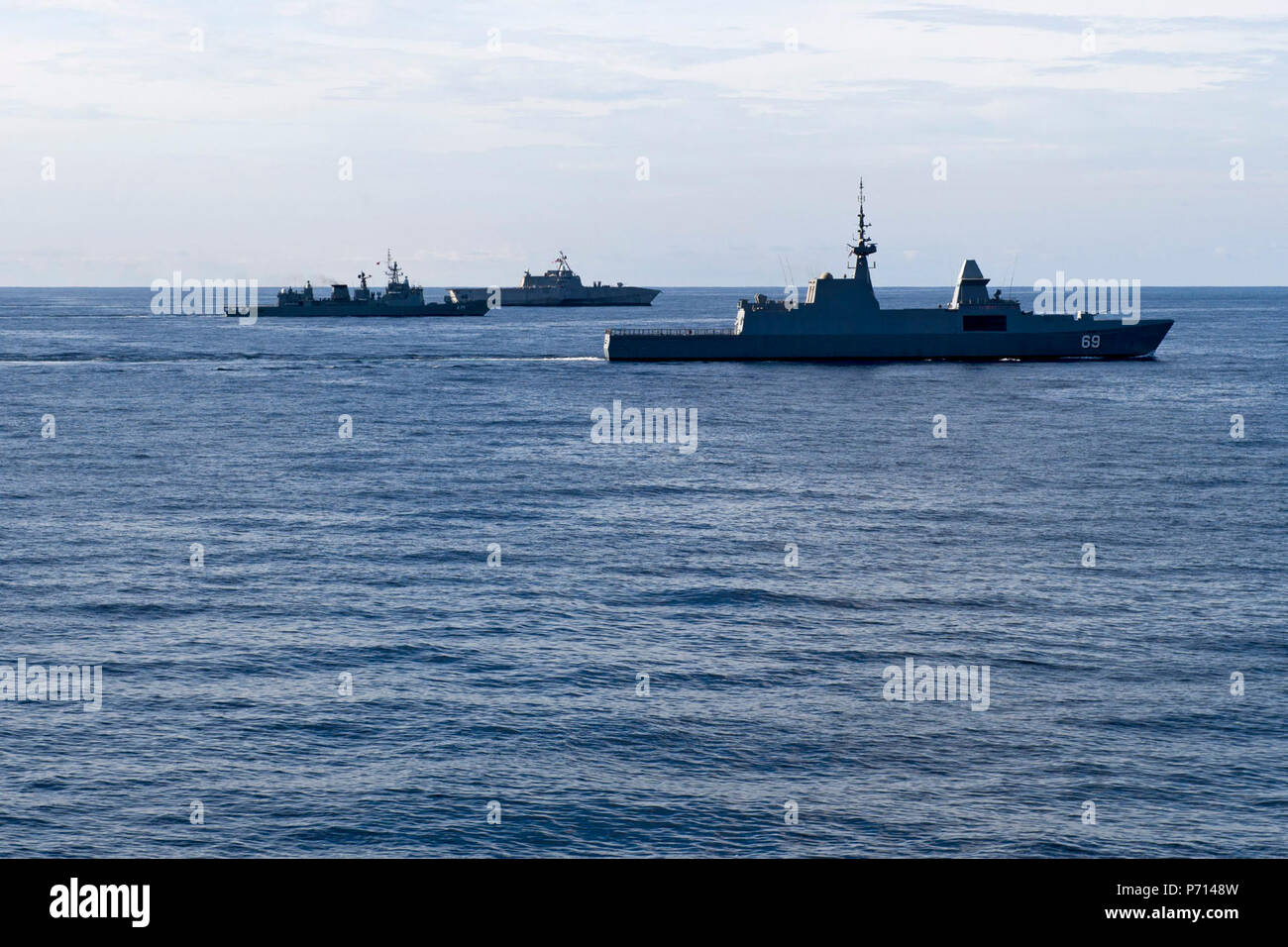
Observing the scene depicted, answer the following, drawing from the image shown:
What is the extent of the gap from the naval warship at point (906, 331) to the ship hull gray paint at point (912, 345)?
0.10 meters

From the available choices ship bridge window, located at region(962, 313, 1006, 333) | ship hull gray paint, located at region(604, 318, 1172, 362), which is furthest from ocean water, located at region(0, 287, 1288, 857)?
ship hull gray paint, located at region(604, 318, 1172, 362)

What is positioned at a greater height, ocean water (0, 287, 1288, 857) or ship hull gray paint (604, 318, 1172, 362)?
Answer: ship hull gray paint (604, 318, 1172, 362)

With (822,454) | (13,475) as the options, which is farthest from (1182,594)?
(13,475)

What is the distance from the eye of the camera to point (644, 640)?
1358 inches

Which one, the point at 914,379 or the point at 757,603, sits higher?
the point at 914,379

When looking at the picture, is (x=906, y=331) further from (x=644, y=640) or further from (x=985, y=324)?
(x=644, y=640)

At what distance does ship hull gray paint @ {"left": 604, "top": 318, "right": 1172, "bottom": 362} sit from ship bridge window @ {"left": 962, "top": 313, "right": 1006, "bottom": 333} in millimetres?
293

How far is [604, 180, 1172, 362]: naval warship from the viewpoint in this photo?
401 ft

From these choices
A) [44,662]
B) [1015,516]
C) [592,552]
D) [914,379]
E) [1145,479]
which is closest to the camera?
[44,662]

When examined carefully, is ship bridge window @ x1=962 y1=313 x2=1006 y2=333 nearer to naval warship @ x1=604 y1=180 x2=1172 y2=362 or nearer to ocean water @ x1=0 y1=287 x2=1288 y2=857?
naval warship @ x1=604 y1=180 x2=1172 y2=362
